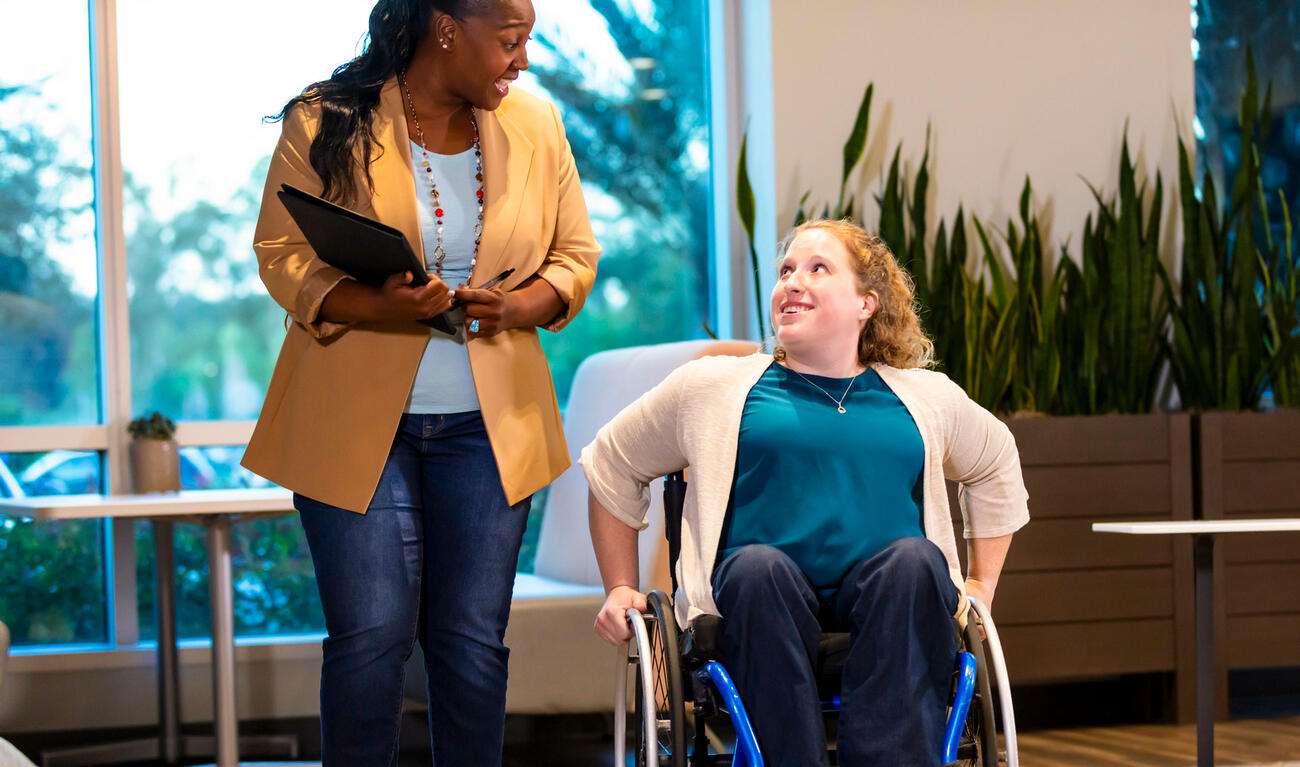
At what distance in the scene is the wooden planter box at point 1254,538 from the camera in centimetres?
313

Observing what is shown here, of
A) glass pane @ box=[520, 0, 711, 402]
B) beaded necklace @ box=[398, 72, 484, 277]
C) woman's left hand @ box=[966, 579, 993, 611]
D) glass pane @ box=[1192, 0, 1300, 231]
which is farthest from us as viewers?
glass pane @ box=[1192, 0, 1300, 231]

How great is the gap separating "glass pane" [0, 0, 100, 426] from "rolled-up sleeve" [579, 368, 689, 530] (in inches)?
86.5

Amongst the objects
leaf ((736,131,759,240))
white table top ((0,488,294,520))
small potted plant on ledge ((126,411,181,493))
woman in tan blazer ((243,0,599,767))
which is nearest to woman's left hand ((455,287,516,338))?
woman in tan blazer ((243,0,599,767))

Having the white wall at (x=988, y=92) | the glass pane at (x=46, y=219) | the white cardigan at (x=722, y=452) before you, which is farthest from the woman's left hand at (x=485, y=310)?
the glass pane at (x=46, y=219)

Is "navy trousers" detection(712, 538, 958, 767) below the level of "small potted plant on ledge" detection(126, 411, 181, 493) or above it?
below

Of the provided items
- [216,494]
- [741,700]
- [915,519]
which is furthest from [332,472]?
[216,494]

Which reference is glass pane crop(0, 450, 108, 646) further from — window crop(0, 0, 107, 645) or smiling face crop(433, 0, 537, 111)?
smiling face crop(433, 0, 537, 111)

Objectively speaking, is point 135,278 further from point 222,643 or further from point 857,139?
point 857,139

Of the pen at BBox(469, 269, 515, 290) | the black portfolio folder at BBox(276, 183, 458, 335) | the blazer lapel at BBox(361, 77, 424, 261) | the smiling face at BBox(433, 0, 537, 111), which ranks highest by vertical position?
the smiling face at BBox(433, 0, 537, 111)

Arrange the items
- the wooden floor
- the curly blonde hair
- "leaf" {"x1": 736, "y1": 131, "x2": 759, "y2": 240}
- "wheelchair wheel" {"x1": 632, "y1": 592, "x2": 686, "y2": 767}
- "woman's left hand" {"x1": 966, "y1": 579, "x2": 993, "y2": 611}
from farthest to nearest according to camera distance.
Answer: "leaf" {"x1": 736, "y1": 131, "x2": 759, "y2": 240} → the wooden floor → the curly blonde hair → "woman's left hand" {"x1": 966, "y1": 579, "x2": 993, "y2": 611} → "wheelchair wheel" {"x1": 632, "y1": 592, "x2": 686, "y2": 767}

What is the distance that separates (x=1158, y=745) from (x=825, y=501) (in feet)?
6.03

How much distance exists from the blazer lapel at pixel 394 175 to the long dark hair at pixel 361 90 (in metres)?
0.01

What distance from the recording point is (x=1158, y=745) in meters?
2.98

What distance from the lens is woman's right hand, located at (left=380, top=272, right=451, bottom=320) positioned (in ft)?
4.82
